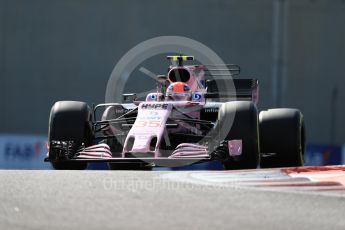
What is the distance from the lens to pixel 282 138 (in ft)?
39.9

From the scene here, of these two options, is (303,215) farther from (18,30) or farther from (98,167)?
(18,30)

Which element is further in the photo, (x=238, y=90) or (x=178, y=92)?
(x=238, y=90)

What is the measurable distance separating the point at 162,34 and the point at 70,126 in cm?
1702

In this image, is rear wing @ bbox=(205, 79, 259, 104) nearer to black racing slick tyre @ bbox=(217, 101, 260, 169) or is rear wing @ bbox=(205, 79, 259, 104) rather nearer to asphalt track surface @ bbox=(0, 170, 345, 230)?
black racing slick tyre @ bbox=(217, 101, 260, 169)

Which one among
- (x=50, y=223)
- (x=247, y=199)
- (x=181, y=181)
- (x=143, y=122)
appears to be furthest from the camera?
(x=143, y=122)

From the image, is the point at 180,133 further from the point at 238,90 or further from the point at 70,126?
the point at 238,90

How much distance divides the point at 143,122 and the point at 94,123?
37.4 inches

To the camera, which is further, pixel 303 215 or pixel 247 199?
pixel 247 199

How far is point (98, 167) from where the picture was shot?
2022 centimetres

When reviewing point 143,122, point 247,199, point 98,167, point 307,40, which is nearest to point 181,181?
point 247,199

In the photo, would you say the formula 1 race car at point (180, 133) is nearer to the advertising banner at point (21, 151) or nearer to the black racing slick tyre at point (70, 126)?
the black racing slick tyre at point (70, 126)

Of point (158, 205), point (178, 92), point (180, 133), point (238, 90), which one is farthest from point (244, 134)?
point (158, 205)

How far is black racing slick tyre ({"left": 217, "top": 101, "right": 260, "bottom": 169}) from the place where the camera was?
37.3 ft

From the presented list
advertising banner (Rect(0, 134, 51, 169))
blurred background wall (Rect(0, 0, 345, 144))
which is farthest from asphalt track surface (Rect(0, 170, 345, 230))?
blurred background wall (Rect(0, 0, 345, 144))
